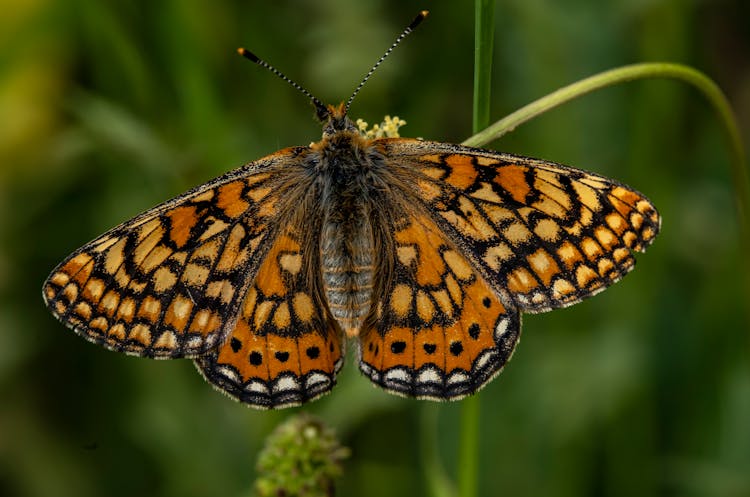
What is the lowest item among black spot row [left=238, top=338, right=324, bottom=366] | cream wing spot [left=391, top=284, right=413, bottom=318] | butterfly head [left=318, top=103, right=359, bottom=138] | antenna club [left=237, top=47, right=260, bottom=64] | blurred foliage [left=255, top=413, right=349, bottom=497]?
blurred foliage [left=255, top=413, right=349, bottom=497]

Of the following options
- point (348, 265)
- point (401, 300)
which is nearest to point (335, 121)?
point (348, 265)

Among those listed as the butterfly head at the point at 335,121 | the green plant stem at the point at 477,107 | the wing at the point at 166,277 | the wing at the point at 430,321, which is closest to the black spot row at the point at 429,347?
the wing at the point at 430,321

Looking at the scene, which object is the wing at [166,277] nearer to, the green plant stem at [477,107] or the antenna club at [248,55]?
the antenna club at [248,55]

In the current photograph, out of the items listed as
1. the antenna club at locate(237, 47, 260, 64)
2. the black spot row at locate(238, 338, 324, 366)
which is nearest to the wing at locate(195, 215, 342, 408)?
the black spot row at locate(238, 338, 324, 366)

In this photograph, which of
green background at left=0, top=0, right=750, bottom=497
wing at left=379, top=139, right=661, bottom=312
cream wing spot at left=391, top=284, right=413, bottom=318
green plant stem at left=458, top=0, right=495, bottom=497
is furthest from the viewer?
green background at left=0, top=0, right=750, bottom=497

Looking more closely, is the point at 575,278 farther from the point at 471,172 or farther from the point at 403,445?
the point at 403,445

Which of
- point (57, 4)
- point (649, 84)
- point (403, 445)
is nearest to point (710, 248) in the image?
point (649, 84)

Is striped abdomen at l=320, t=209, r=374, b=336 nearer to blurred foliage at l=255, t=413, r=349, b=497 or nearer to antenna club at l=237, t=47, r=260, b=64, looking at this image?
blurred foliage at l=255, t=413, r=349, b=497

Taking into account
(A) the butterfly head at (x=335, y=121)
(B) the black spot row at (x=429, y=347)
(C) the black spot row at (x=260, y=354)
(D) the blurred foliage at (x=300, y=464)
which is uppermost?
(A) the butterfly head at (x=335, y=121)
